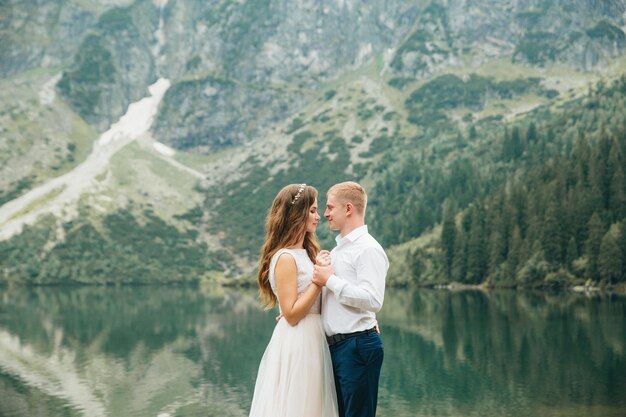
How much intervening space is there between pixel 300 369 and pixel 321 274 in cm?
A: 145

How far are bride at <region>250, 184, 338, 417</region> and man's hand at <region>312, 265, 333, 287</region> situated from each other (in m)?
0.22

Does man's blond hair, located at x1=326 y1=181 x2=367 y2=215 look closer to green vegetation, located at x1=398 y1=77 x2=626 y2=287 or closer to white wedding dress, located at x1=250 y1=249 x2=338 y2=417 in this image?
white wedding dress, located at x1=250 y1=249 x2=338 y2=417

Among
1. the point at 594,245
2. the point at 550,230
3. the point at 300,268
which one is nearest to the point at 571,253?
the point at 594,245

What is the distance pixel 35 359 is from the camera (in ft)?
186

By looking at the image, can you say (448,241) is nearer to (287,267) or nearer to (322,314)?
(322,314)

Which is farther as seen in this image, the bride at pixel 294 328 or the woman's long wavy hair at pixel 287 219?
the woman's long wavy hair at pixel 287 219

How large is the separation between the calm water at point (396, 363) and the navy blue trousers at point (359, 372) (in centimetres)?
2236

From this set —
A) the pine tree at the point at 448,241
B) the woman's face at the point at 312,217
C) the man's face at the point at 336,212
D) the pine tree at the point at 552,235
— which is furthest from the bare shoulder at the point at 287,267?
the pine tree at the point at 448,241

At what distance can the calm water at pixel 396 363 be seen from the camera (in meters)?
35.5

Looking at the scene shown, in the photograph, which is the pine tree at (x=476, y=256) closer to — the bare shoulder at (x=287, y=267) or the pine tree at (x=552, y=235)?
the pine tree at (x=552, y=235)

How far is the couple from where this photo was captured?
1031 centimetres

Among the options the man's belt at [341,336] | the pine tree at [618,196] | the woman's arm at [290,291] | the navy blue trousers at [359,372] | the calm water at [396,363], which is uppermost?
the pine tree at [618,196]

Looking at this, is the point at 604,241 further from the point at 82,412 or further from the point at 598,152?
the point at 82,412

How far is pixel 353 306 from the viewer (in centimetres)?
1012
